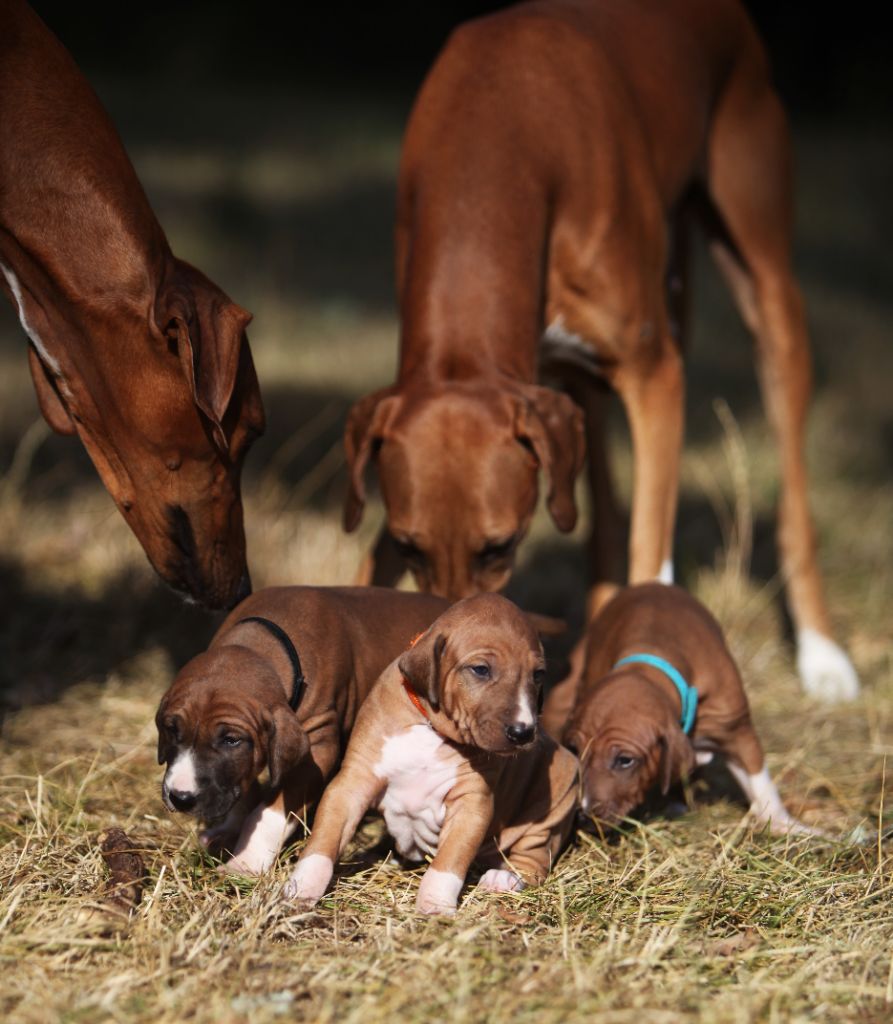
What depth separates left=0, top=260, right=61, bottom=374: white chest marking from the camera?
3822mm

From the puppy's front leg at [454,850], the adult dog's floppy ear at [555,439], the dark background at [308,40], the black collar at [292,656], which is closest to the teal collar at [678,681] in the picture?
the adult dog's floppy ear at [555,439]

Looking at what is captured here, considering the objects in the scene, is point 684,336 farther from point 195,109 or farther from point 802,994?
point 195,109

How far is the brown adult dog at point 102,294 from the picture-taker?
3.78m

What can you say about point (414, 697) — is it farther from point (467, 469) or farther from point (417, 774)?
point (467, 469)

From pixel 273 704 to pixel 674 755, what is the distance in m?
1.26

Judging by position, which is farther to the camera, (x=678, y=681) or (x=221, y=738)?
(x=678, y=681)

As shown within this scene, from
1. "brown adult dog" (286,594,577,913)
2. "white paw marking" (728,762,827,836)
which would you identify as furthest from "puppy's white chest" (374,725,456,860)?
"white paw marking" (728,762,827,836)

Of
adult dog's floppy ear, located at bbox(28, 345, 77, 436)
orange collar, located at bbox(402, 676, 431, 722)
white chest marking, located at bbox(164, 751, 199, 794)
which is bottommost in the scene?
orange collar, located at bbox(402, 676, 431, 722)

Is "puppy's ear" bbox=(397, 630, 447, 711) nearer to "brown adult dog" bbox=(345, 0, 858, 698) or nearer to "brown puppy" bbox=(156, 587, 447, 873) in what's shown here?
"brown puppy" bbox=(156, 587, 447, 873)

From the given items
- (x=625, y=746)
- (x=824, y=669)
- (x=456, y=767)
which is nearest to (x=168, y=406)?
(x=456, y=767)

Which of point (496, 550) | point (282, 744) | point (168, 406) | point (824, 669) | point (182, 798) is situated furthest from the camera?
point (824, 669)

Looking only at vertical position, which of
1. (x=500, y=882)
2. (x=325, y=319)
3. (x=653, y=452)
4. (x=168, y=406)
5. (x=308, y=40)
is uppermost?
(x=168, y=406)

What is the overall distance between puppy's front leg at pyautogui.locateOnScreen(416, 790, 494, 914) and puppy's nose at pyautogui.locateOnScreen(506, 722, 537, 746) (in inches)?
11.9

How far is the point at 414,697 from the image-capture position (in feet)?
12.3
